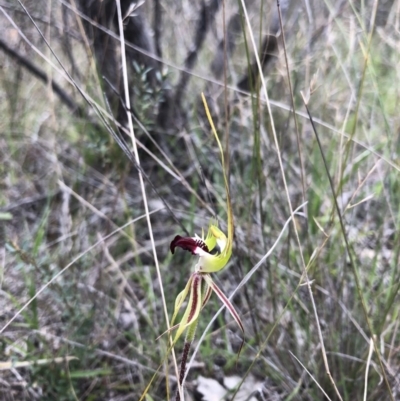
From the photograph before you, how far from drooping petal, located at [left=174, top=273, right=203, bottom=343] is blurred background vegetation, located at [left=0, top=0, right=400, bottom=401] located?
15cm

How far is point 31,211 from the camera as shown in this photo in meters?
1.47

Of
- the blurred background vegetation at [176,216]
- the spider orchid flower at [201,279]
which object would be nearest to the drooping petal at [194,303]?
the spider orchid flower at [201,279]

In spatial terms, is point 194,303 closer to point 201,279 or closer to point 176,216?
point 201,279

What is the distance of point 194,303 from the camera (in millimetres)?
607

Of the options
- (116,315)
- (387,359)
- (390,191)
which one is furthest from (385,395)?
(116,315)

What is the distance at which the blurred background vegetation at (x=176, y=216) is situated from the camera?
0.99 meters

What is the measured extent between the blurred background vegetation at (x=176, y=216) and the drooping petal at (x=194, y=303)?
0.15m

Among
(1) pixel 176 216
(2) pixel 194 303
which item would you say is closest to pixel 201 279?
(2) pixel 194 303

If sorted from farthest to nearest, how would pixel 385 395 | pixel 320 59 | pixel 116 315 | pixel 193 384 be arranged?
1. pixel 320 59
2. pixel 116 315
3. pixel 193 384
4. pixel 385 395

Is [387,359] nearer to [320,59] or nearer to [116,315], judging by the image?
[116,315]

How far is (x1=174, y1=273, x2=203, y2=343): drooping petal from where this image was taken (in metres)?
0.60

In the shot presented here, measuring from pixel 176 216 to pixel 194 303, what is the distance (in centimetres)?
67

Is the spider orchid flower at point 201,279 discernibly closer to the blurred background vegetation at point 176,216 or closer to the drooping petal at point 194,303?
the drooping petal at point 194,303

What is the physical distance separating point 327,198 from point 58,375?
0.82 metres
